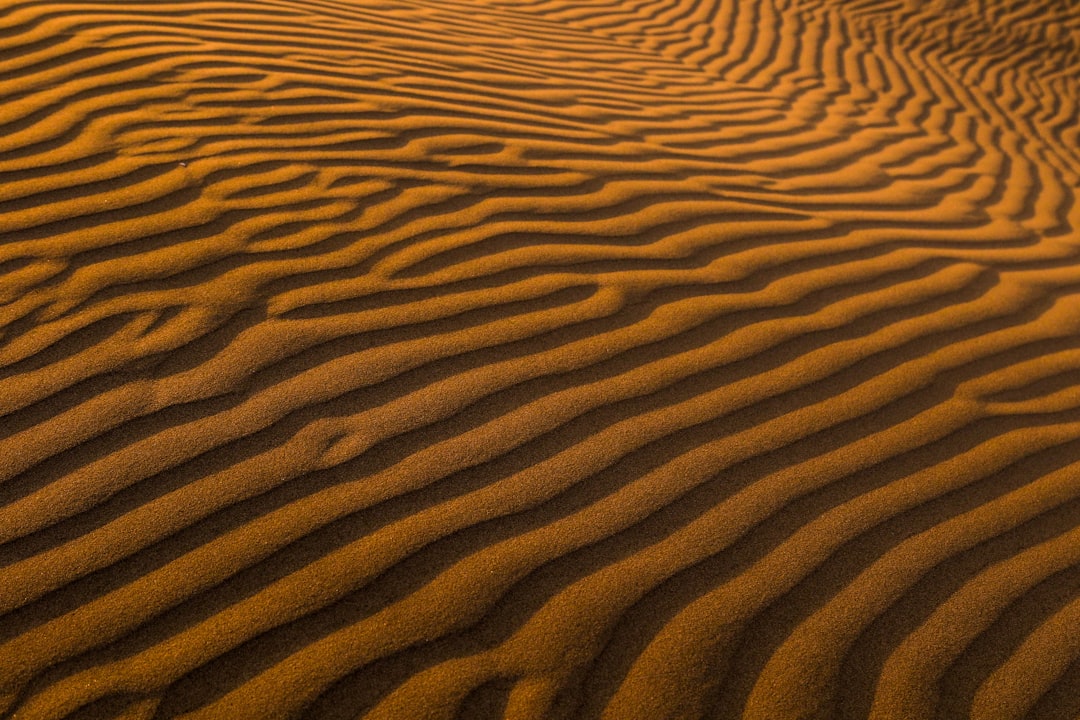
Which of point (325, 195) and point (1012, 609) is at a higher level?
point (325, 195)

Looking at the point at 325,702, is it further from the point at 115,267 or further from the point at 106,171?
the point at 106,171

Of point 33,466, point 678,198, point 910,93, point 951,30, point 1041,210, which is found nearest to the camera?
point 33,466

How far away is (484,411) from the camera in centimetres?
219

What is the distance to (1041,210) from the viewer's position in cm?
425

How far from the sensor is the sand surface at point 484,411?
5.57ft

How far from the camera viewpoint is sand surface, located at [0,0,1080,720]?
5.57ft

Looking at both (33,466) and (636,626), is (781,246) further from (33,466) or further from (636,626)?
(33,466)

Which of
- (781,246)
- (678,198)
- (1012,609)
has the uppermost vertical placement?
(678,198)

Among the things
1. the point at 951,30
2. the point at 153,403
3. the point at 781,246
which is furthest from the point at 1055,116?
the point at 153,403

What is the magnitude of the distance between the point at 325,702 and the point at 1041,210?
415 centimetres

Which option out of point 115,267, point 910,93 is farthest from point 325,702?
point 910,93

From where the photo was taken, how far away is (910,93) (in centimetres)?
602

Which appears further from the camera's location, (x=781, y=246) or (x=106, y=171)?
(x=781, y=246)

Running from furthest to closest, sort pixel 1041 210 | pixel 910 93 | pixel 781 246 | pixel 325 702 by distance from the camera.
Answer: pixel 910 93
pixel 1041 210
pixel 781 246
pixel 325 702
